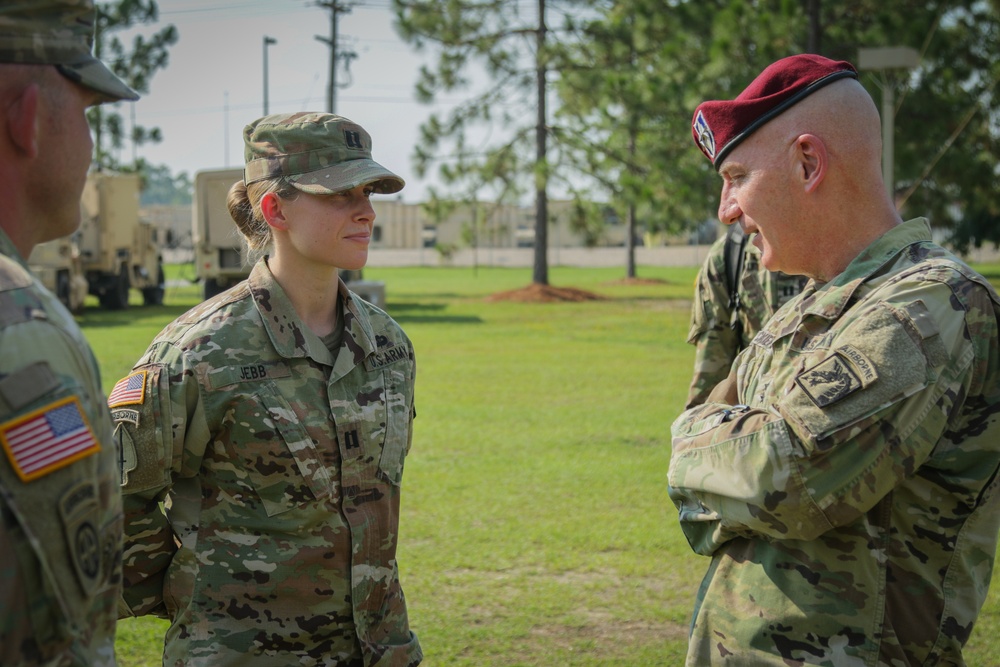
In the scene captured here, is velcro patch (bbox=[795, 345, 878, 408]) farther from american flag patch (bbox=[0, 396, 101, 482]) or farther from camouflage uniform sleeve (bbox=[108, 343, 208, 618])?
camouflage uniform sleeve (bbox=[108, 343, 208, 618])

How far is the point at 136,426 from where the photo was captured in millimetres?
2363

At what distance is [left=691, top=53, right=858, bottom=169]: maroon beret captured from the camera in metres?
2.07

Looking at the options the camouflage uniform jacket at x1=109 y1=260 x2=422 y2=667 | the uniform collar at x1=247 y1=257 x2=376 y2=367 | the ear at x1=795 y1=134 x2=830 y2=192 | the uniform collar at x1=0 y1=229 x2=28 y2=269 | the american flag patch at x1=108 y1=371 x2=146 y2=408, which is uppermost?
the ear at x1=795 y1=134 x2=830 y2=192

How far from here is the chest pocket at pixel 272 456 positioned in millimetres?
2449

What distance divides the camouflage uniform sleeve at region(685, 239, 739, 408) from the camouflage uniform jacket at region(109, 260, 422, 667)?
6.35 ft

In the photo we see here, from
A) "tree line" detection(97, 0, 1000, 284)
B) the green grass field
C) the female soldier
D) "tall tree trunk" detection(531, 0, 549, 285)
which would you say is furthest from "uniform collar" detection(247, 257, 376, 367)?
"tall tree trunk" detection(531, 0, 549, 285)

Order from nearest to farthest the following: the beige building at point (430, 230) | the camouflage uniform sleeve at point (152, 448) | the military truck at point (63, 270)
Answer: the camouflage uniform sleeve at point (152, 448) → the military truck at point (63, 270) → the beige building at point (430, 230)

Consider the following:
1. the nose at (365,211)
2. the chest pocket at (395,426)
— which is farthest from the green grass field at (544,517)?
the nose at (365,211)

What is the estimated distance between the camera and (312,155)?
8.58 ft

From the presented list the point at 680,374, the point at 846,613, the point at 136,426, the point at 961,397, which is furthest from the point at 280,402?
the point at 680,374

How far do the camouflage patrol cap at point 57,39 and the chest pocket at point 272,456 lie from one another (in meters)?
1.09

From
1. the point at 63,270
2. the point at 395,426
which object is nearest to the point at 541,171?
the point at 63,270

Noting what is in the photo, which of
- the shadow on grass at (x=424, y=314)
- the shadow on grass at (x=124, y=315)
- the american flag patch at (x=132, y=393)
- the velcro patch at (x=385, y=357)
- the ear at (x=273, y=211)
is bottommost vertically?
the shadow on grass at (x=124, y=315)

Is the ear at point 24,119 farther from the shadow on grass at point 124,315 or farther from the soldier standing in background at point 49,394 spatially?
the shadow on grass at point 124,315
